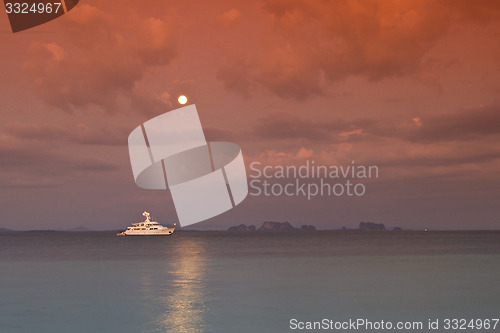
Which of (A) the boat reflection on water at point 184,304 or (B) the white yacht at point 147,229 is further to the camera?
(B) the white yacht at point 147,229

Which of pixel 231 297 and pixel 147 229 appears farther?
pixel 147 229

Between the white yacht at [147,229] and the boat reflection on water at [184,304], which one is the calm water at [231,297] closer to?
the boat reflection on water at [184,304]

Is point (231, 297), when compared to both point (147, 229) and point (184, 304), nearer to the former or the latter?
point (184, 304)

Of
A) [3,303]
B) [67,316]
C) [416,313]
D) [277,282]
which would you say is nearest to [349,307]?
[416,313]

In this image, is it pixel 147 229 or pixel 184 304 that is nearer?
pixel 184 304

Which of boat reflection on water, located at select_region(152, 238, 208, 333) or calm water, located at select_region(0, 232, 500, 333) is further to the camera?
calm water, located at select_region(0, 232, 500, 333)

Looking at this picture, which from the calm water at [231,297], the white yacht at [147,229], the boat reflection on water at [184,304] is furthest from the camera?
the white yacht at [147,229]

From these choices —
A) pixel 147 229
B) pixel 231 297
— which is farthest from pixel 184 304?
pixel 147 229

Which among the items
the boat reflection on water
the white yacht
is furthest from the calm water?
the white yacht

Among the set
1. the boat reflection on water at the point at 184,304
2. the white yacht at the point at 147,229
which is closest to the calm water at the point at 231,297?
the boat reflection on water at the point at 184,304

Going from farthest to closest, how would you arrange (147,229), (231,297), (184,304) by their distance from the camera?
(147,229)
(231,297)
(184,304)

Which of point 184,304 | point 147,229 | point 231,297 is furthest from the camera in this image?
point 147,229

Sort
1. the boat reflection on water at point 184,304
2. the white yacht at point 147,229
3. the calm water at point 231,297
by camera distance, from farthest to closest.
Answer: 1. the white yacht at point 147,229
2. the calm water at point 231,297
3. the boat reflection on water at point 184,304

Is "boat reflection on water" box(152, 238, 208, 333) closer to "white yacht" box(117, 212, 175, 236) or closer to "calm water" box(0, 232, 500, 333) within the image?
"calm water" box(0, 232, 500, 333)
